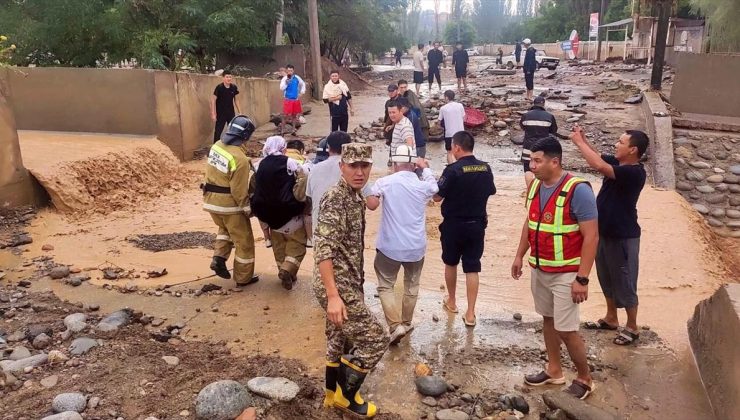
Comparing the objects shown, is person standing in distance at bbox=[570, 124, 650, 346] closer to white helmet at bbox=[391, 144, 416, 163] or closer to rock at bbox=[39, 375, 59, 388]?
white helmet at bbox=[391, 144, 416, 163]

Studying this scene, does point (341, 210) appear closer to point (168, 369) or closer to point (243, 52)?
point (168, 369)

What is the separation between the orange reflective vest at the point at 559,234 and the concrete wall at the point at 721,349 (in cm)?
115

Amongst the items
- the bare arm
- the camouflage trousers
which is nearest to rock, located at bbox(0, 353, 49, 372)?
the camouflage trousers

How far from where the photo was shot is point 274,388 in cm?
365

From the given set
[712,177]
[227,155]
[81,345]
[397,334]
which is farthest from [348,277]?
[712,177]

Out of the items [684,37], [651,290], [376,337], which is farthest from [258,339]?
[684,37]

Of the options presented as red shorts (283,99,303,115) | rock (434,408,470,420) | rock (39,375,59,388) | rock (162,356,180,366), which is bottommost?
rock (434,408,470,420)

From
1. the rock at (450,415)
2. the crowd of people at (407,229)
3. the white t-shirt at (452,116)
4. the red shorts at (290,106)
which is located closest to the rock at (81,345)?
the crowd of people at (407,229)

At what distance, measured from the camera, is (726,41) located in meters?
18.2

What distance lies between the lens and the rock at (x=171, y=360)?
4.13 meters

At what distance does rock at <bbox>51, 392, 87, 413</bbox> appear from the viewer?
3.36 meters

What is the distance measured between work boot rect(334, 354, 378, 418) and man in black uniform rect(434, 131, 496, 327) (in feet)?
5.69

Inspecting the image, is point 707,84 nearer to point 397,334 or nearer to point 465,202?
point 465,202

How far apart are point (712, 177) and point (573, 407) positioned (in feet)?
31.0
